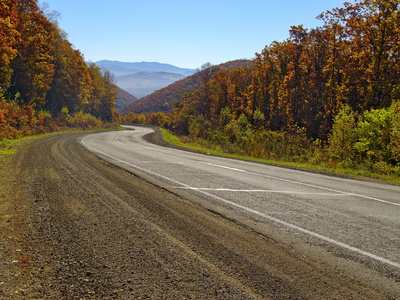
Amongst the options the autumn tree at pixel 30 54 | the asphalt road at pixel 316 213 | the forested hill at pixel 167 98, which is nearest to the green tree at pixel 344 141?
the asphalt road at pixel 316 213

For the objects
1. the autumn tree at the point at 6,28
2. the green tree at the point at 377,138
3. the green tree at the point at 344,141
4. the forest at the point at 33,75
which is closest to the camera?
the green tree at the point at 377,138

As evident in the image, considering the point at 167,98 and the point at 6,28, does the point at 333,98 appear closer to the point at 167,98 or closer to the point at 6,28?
the point at 6,28

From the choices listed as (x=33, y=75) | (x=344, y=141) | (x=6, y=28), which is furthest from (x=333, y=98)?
(x=33, y=75)

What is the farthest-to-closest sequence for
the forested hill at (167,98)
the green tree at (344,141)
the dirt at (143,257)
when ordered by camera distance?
1. the forested hill at (167,98)
2. the green tree at (344,141)
3. the dirt at (143,257)

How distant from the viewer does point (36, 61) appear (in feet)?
100

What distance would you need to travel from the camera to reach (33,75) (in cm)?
3011

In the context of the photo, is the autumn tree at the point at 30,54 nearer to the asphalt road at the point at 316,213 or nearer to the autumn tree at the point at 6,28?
the autumn tree at the point at 6,28

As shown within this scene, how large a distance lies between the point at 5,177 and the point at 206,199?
6060mm

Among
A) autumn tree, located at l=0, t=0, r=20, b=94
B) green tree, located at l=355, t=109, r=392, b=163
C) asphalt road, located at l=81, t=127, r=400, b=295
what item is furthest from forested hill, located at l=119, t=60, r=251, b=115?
asphalt road, located at l=81, t=127, r=400, b=295

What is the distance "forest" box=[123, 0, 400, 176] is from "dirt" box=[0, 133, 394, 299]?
38.7ft

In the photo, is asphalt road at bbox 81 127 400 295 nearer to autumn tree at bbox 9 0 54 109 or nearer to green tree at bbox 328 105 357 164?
green tree at bbox 328 105 357 164

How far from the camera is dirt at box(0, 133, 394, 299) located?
279cm

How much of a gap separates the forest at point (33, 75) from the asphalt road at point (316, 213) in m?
18.7

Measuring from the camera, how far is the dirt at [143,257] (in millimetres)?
2785
